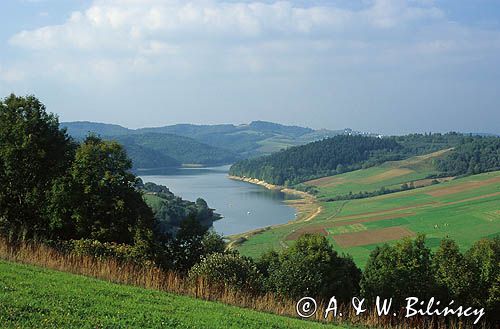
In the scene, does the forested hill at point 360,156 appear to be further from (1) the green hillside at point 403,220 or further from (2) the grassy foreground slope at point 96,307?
(2) the grassy foreground slope at point 96,307

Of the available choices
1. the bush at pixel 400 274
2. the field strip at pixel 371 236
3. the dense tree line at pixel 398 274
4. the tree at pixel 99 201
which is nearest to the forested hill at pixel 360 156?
the field strip at pixel 371 236

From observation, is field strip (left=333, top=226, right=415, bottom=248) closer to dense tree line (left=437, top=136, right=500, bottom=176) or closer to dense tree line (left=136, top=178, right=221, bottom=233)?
dense tree line (left=136, top=178, right=221, bottom=233)

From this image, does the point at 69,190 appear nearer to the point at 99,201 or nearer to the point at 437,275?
the point at 99,201

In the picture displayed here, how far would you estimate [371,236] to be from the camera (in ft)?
191

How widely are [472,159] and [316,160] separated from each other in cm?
4819

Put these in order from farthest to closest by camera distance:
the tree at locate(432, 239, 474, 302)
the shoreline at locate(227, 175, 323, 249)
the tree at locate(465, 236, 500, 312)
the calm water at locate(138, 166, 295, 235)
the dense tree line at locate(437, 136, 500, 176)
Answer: the dense tree line at locate(437, 136, 500, 176) < the calm water at locate(138, 166, 295, 235) < the shoreline at locate(227, 175, 323, 249) < the tree at locate(432, 239, 474, 302) < the tree at locate(465, 236, 500, 312)

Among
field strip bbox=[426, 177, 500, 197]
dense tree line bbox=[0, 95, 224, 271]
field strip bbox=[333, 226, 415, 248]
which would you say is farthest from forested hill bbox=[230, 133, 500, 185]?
dense tree line bbox=[0, 95, 224, 271]

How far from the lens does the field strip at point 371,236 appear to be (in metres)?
55.4

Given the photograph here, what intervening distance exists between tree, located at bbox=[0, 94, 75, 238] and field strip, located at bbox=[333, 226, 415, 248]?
125ft

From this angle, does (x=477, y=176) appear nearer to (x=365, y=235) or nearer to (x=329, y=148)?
(x=365, y=235)

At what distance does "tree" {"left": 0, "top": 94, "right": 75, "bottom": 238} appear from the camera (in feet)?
70.1

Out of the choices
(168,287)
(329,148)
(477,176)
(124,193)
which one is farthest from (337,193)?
(168,287)

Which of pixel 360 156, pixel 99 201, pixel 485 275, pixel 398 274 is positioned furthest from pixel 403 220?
pixel 360 156

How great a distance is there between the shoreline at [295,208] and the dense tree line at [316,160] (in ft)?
10.9
